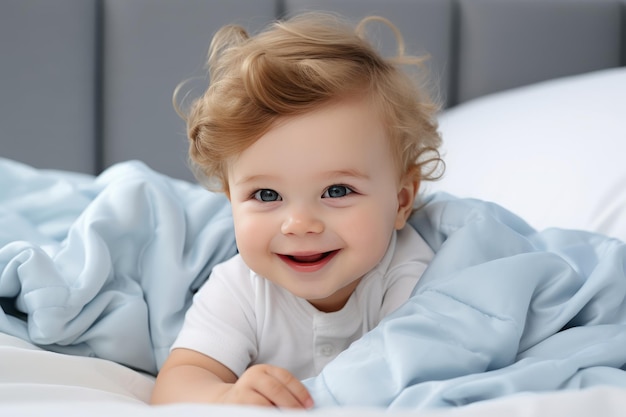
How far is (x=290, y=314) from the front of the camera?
1038 millimetres

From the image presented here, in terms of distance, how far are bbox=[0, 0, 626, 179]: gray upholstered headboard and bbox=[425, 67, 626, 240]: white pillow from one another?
1.12ft

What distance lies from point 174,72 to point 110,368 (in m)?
0.99

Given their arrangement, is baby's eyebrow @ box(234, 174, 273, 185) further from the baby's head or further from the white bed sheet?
the white bed sheet

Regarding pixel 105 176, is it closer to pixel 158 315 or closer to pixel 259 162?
pixel 158 315

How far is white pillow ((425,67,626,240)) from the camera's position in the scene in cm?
119

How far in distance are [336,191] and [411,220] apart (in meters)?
0.23

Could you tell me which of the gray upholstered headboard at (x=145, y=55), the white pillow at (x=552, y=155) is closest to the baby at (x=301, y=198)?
the white pillow at (x=552, y=155)

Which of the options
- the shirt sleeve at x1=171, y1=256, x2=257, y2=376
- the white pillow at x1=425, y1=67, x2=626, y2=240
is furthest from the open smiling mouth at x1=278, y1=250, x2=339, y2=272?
the white pillow at x1=425, y1=67, x2=626, y2=240

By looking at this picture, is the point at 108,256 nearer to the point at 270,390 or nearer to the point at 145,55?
the point at 270,390

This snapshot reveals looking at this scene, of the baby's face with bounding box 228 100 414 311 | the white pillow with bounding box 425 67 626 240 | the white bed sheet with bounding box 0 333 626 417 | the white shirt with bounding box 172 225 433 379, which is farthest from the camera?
the white pillow with bounding box 425 67 626 240

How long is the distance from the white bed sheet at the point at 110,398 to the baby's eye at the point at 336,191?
0.32 meters

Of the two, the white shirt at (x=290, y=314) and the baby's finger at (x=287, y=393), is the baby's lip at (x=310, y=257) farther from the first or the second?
the baby's finger at (x=287, y=393)

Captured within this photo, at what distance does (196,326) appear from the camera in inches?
39.4

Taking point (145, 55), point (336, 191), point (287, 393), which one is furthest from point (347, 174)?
point (145, 55)
